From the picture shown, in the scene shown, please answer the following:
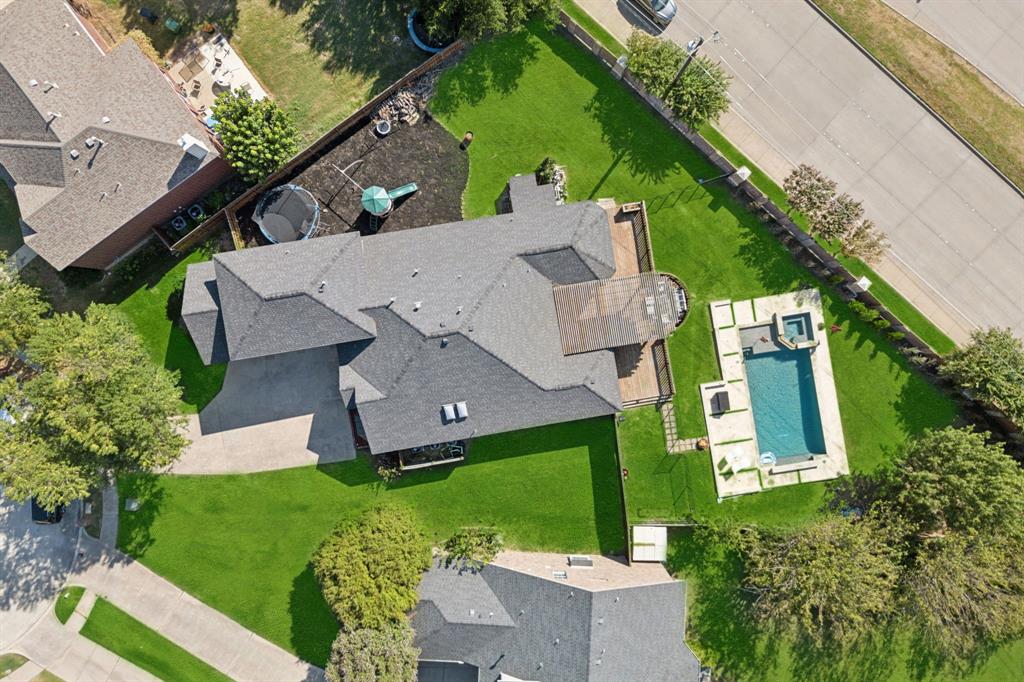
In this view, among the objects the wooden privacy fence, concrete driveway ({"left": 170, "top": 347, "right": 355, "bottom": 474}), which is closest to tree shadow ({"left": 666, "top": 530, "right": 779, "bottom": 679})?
the wooden privacy fence

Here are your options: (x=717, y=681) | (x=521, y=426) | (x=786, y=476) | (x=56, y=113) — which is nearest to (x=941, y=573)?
(x=786, y=476)

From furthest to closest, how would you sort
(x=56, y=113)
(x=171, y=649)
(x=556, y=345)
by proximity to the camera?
(x=171, y=649) → (x=556, y=345) → (x=56, y=113)

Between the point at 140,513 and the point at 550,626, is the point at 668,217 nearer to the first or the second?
the point at 550,626

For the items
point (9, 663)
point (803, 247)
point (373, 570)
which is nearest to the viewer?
point (373, 570)

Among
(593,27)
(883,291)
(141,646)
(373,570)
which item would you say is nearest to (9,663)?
(141,646)

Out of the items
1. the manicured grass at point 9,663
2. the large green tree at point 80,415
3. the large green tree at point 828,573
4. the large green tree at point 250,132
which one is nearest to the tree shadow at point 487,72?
the large green tree at point 250,132

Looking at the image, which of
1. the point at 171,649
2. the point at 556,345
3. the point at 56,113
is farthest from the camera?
the point at 171,649

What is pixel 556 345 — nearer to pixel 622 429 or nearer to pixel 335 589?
pixel 622 429
